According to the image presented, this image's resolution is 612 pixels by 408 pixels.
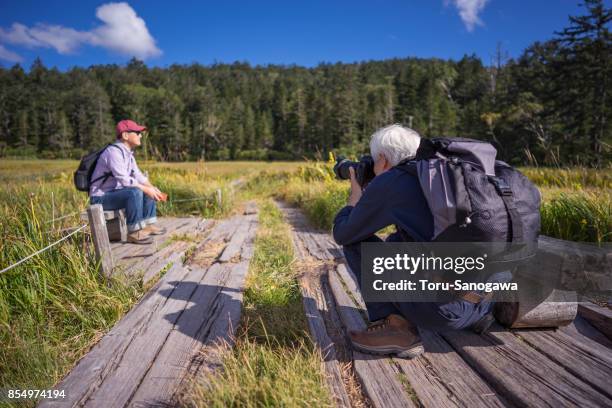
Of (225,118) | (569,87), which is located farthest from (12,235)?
(225,118)

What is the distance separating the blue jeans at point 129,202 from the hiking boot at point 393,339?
3277 mm

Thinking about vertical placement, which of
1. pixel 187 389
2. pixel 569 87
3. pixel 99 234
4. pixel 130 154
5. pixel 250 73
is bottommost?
pixel 187 389

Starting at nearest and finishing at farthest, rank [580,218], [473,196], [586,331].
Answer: [473,196], [586,331], [580,218]

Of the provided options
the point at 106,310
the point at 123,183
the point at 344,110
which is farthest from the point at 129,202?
the point at 344,110

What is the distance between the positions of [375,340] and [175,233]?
12.2ft

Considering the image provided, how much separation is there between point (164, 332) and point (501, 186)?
6.44ft

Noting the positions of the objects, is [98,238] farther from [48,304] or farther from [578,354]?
[578,354]

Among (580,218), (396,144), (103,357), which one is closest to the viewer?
(396,144)

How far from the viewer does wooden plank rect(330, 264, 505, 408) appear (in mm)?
1313

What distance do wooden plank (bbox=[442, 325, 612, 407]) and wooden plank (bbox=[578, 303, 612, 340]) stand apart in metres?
0.55

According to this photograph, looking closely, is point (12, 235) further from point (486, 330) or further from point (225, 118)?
point (225, 118)

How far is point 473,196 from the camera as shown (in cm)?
123

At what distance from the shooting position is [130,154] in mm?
3947

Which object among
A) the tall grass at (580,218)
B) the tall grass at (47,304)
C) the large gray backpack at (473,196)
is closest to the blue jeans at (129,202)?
the tall grass at (47,304)
